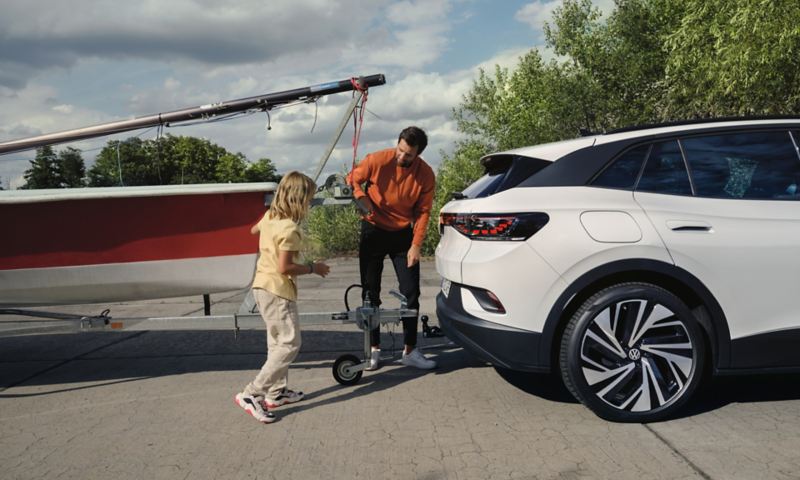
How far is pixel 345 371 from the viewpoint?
440 cm

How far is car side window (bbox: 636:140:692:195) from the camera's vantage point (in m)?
3.58

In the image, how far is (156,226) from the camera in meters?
4.37

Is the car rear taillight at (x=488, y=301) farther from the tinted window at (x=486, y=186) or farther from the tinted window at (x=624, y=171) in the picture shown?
the tinted window at (x=624, y=171)

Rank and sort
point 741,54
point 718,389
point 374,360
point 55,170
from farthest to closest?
point 741,54, point 55,170, point 374,360, point 718,389

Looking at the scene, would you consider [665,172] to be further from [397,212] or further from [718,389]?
[397,212]

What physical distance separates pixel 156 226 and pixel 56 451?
1.59 metres

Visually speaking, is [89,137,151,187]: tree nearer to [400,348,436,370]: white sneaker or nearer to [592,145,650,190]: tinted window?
[400,348,436,370]: white sneaker

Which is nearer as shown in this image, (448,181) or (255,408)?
(255,408)

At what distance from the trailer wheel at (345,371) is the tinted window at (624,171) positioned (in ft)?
6.76

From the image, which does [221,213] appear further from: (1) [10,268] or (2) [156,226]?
(1) [10,268]

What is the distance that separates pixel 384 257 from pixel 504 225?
55.3 inches

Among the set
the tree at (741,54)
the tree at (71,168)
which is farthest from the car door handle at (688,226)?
the tree at (741,54)

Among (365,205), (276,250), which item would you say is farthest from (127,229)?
(365,205)

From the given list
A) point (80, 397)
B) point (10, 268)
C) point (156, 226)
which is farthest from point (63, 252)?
point (80, 397)
